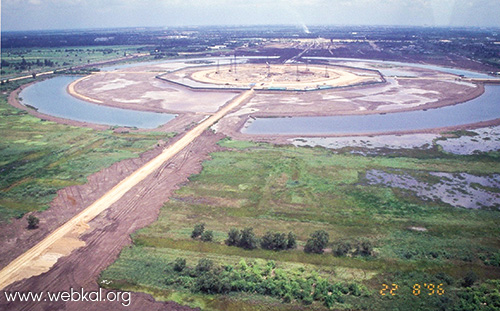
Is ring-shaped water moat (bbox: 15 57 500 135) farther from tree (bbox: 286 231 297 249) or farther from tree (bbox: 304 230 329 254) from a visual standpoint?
tree (bbox: 304 230 329 254)

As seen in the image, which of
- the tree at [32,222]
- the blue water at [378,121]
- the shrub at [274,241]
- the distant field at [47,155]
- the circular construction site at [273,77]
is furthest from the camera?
the circular construction site at [273,77]

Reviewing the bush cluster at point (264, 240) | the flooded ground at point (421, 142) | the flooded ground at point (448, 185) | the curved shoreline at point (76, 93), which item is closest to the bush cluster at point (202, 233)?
the bush cluster at point (264, 240)

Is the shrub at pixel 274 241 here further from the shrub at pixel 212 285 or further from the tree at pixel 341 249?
the shrub at pixel 212 285

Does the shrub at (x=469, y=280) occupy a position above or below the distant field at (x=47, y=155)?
below

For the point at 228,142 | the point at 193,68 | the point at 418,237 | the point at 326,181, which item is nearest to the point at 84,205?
the point at 228,142

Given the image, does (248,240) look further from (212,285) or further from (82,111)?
(82,111)

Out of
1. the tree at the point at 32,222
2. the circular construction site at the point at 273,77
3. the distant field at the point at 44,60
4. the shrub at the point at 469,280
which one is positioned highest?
the distant field at the point at 44,60
